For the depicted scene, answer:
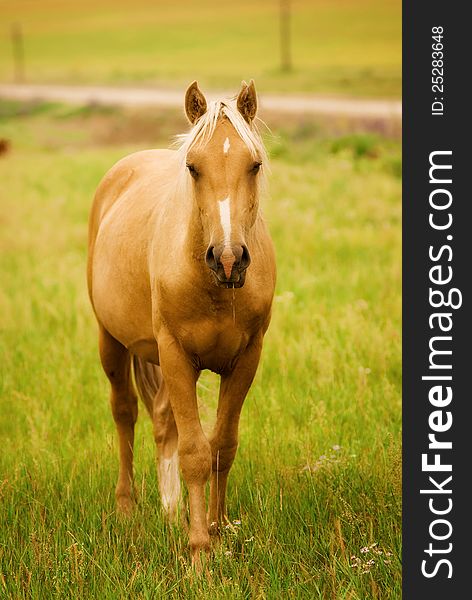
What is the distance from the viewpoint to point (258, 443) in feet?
17.3

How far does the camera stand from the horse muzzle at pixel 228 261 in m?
3.46

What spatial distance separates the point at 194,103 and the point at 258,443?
7.19 feet

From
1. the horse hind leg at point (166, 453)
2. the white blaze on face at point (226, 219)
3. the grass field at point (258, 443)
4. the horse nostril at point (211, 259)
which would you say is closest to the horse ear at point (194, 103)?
the white blaze on face at point (226, 219)

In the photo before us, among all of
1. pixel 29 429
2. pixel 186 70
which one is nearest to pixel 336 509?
pixel 29 429

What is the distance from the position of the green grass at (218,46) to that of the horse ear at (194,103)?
21661mm

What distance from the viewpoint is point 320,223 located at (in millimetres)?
10883

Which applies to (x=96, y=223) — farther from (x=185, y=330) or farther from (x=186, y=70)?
(x=186, y=70)

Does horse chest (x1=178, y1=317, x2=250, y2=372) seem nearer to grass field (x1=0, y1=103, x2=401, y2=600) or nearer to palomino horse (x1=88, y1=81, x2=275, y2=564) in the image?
palomino horse (x1=88, y1=81, x2=275, y2=564)

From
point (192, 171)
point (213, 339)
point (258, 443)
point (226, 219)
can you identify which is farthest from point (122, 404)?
point (226, 219)

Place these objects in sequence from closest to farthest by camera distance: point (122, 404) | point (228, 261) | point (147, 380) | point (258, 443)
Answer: point (228, 261)
point (258, 443)
point (122, 404)
point (147, 380)

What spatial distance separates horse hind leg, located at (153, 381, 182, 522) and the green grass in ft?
68.7

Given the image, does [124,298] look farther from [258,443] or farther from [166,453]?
[258,443]

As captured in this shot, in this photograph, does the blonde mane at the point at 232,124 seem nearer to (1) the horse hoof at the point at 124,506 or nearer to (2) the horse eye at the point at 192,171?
(2) the horse eye at the point at 192,171

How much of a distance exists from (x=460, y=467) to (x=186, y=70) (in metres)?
43.4
